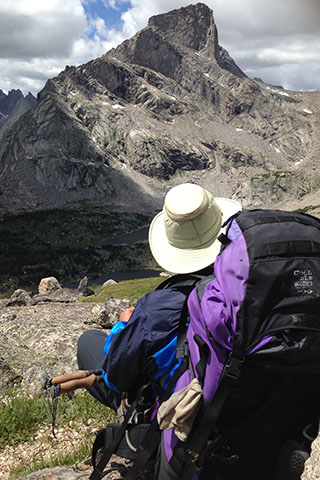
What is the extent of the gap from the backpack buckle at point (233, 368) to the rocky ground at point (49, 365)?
1.11 meters

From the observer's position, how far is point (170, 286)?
177 inches

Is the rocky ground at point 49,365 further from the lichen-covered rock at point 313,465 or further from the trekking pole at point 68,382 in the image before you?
the trekking pole at point 68,382

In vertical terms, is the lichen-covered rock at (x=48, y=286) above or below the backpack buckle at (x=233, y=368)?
below

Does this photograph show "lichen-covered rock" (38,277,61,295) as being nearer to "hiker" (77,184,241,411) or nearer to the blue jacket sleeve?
"hiker" (77,184,241,411)

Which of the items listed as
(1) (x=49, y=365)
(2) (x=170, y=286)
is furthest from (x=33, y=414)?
(2) (x=170, y=286)

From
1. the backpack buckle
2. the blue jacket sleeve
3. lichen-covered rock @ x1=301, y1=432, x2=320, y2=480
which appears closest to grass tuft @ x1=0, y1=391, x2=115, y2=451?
the blue jacket sleeve

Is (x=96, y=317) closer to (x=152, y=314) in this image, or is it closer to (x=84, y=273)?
(x=152, y=314)

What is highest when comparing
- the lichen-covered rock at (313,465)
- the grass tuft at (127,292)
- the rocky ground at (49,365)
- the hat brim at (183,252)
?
the hat brim at (183,252)

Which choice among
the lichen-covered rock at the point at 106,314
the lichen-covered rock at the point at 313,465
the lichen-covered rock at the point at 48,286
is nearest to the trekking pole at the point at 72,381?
the lichen-covered rock at the point at 313,465

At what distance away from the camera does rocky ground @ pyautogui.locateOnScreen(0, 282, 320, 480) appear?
5215mm

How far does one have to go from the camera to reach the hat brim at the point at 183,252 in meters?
4.61

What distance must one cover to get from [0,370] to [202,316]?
7.77 meters

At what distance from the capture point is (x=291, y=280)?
125 inches

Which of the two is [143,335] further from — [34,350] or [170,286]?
[34,350]
